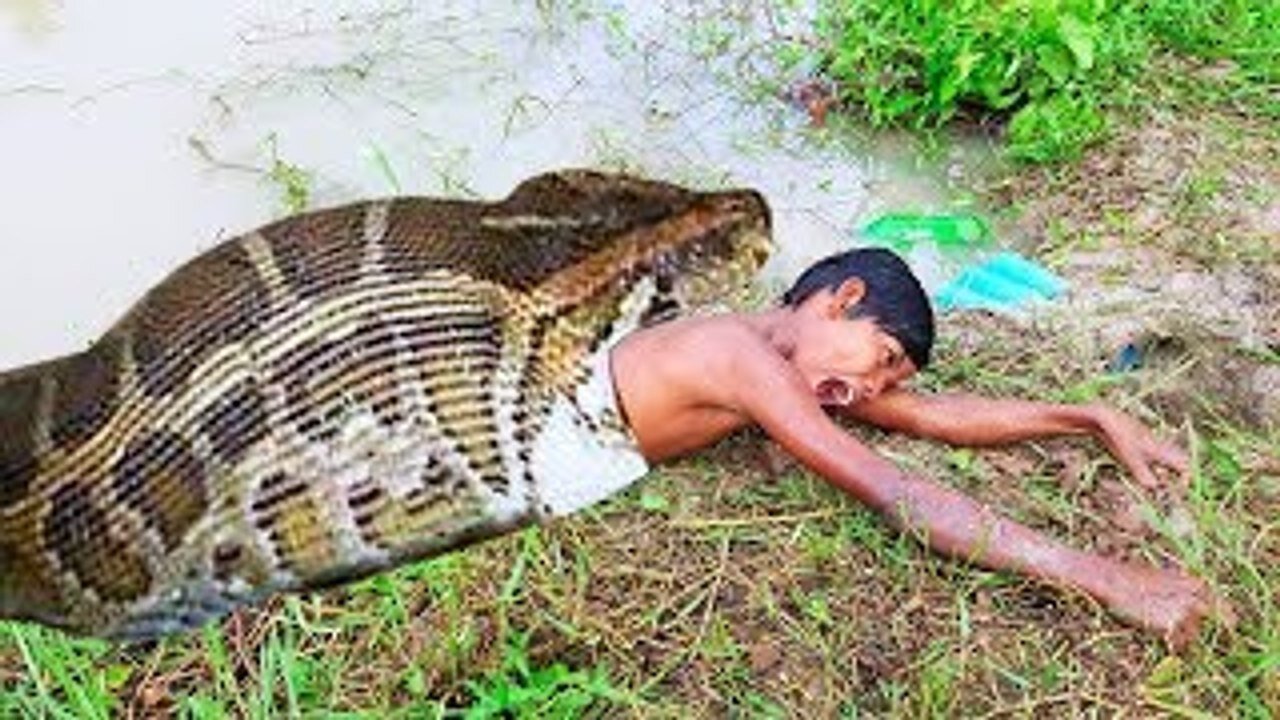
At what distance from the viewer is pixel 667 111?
5508mm

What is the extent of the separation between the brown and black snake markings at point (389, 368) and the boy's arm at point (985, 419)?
8.84 feet

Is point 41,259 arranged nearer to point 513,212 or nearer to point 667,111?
point 667,111

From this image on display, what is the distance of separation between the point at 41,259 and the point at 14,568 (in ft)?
12.0

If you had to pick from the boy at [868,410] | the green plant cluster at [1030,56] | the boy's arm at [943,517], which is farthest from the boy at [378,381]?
the green plant cluster at [1030,56]

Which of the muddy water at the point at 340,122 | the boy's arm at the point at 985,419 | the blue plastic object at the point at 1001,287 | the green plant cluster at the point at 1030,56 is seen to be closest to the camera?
the boy's arm at the point at 985,419

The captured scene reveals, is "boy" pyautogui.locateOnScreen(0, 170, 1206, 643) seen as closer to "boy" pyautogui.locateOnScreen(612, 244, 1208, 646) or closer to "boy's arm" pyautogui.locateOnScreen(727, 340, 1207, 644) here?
"boy" pyautogui.locateOnScreen(612, 244, 1208, 646)

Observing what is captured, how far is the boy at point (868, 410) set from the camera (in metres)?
3.26

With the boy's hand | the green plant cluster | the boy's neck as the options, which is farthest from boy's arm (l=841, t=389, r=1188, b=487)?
the green plant cluster

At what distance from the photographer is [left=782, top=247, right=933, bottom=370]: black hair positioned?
11.9ft

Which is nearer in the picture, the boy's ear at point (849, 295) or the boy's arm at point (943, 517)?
the boy's arm at point (943, 517)

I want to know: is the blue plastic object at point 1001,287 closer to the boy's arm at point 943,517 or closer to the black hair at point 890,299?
the black hair at point 890,299

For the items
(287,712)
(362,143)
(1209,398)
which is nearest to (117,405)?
(287,712)

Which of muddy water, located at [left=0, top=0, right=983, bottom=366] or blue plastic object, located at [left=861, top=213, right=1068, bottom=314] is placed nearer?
blue plastic object, located at [left=861, top=213, right=1068, bottom=314]

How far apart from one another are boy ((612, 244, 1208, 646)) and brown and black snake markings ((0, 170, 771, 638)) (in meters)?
2.07
